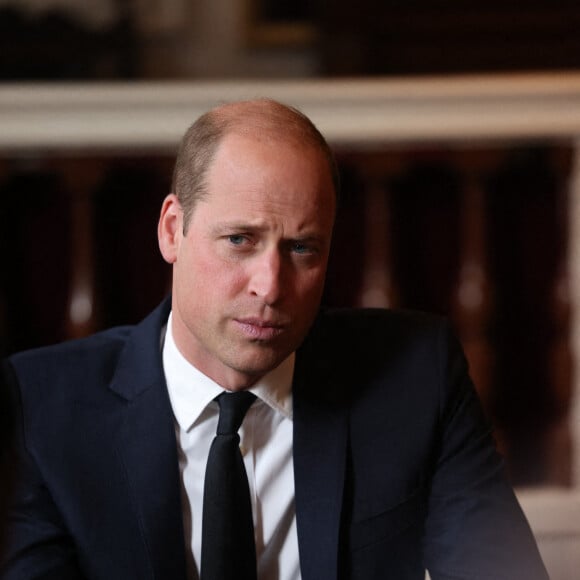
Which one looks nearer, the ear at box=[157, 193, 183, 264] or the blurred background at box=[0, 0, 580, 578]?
the ear at box=[157, 193, 183, 264]

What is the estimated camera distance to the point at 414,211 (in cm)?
295

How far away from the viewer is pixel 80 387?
1.49 metres

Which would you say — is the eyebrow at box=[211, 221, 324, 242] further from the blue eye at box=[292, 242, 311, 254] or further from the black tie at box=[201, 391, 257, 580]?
the black tie at box=[201, 391, 257, 580]

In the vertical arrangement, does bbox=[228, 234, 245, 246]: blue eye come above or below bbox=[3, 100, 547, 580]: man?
above

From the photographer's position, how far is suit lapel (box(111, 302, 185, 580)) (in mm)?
1416

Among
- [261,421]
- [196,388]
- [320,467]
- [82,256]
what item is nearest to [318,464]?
[320,467]

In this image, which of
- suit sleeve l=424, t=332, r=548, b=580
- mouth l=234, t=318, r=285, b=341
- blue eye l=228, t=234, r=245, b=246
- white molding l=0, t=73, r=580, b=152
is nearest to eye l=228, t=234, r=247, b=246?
blue eye l=228, t=234, r=245, b=246

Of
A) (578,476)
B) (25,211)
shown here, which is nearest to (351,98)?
(25,211)

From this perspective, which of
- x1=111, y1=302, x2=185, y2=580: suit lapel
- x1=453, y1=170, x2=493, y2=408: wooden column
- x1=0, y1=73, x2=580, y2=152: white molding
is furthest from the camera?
x1=453, y1=170, x2=493, y2=408: wooden column

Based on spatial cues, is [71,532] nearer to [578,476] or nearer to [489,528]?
[489,528]

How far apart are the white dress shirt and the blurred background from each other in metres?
1.30

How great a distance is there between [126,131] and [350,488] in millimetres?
1512

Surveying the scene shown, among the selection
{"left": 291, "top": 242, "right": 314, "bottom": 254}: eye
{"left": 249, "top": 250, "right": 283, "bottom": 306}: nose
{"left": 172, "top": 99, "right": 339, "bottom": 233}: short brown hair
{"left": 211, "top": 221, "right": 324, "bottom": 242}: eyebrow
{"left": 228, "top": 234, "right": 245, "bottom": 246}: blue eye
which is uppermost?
{"left": 172, "top": 99, "right": 339, "bottom": 233}: short brown hair

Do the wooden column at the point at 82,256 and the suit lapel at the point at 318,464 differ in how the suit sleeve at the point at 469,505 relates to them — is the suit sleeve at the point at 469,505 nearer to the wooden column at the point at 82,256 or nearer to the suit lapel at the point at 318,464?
the suit lapel at the point at 318,464
